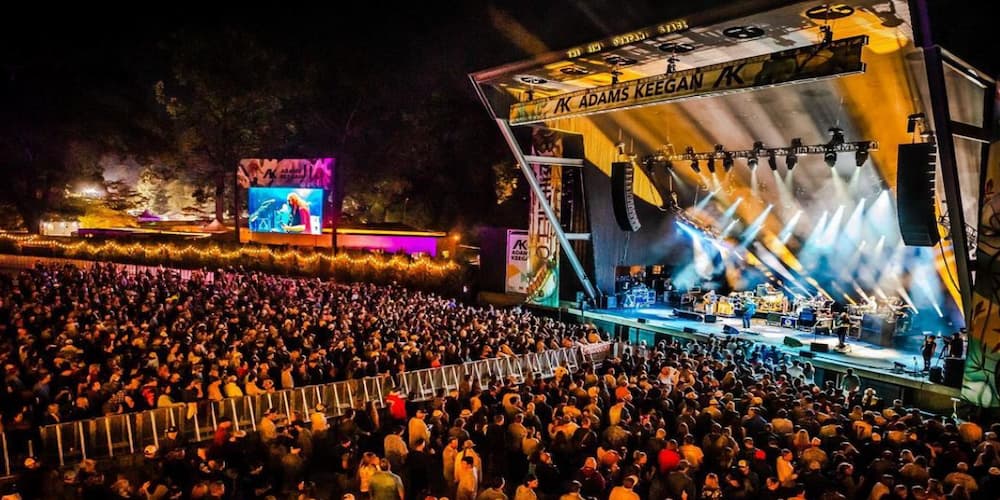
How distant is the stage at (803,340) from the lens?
1348 cm

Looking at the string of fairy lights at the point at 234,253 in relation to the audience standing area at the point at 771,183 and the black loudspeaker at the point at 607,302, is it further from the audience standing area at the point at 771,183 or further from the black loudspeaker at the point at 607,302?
the black loudspeaker at the point at 607,302

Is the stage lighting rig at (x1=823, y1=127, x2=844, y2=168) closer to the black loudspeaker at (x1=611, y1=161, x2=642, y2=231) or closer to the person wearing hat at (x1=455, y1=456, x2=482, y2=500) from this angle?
the black loudspeaker at (x1=611, y1=161, x2=642, y2=231)

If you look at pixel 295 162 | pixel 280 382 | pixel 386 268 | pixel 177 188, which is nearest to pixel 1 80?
pixel 177 188

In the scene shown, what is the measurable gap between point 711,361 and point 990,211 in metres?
5.01

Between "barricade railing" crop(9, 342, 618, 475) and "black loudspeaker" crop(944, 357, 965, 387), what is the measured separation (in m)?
7.24

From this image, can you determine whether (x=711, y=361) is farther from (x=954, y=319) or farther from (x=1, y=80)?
(x=1, y=80)

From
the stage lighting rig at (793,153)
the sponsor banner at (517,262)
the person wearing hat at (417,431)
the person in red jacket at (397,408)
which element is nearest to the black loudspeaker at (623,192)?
the stage lighting rig at (793,153)

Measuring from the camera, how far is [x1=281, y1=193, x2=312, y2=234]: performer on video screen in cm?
2709

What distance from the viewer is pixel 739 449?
7426 millimetres

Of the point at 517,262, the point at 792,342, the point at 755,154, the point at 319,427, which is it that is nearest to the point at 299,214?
the point at 517,262

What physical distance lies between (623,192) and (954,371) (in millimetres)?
8485

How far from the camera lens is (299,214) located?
1074 inches

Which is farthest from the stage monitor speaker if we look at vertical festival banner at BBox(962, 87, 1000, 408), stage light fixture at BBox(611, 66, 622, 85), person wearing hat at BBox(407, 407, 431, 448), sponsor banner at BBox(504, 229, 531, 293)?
person wearing hat at BBox(407, 407, 431, 448)

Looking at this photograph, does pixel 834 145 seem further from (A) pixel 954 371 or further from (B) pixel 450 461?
(B) pixel 450 461
